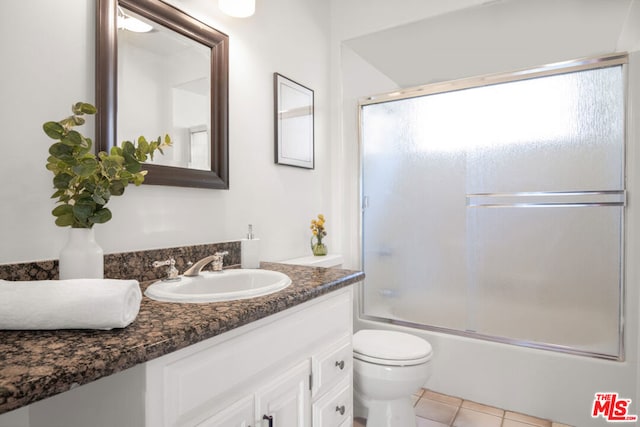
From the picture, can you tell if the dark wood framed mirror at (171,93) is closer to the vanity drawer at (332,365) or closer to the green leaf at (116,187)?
the green leaf at (116,187)

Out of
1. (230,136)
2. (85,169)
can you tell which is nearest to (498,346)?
(230,136)

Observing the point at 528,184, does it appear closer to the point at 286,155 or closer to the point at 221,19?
the point at 286,155

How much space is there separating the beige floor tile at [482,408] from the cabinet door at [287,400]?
1312mm

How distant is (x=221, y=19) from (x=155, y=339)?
1432mm

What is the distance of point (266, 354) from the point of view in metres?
1.00

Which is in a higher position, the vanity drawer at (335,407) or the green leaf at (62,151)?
the green leaf at (62,151)

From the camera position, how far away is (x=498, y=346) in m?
2.04

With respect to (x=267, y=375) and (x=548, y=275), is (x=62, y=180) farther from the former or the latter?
(x=548, y=275)

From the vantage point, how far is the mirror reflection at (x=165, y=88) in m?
1.23

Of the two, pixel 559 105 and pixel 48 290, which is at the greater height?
pixel 559 105

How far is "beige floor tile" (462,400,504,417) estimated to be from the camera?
198cm

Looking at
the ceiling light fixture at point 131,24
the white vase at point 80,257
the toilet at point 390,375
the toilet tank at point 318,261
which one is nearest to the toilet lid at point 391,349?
the toilet at point 390,375

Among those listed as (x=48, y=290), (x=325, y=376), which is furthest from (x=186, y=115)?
(x=325, y=376)

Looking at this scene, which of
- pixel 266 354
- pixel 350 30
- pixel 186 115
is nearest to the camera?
pixel 266 354
